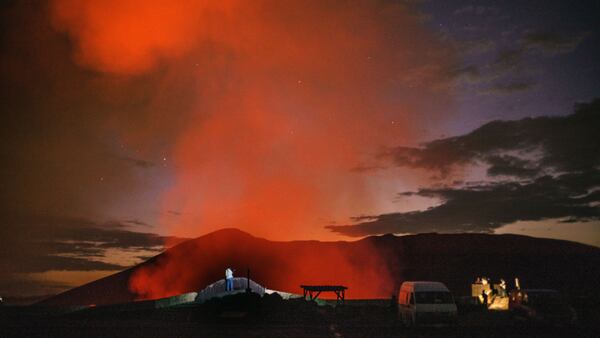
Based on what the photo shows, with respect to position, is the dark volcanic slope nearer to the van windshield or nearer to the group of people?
the group of people

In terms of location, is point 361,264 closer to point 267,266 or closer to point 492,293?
point 267,266

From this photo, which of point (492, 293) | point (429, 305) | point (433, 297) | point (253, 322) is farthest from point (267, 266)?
point (429, 305)

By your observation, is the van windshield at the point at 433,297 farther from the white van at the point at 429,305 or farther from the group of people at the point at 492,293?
the group of people at the point at 492,293

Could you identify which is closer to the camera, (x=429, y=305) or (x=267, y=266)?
(x=429, y=305)

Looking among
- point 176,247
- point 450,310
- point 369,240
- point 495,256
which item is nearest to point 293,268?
point 369,240

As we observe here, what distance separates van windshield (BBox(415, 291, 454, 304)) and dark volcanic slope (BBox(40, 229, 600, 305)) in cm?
7089

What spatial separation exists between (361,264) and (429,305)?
97072 mm

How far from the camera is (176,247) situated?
144125 mm

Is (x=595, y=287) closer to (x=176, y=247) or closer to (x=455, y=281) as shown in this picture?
(x=455, y=281)

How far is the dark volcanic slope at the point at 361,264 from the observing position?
4087 inches

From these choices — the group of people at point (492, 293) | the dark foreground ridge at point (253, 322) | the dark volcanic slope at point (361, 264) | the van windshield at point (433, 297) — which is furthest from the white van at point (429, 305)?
the dark volcanic slope at point (361, 264)

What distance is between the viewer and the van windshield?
27.9 m

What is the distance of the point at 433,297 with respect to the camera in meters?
28.0

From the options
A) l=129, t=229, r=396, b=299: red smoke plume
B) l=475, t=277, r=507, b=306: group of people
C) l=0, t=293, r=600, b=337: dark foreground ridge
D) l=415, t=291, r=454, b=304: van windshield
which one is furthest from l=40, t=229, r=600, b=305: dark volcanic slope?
l=415, t=291, r=454, b=304: van windshield
